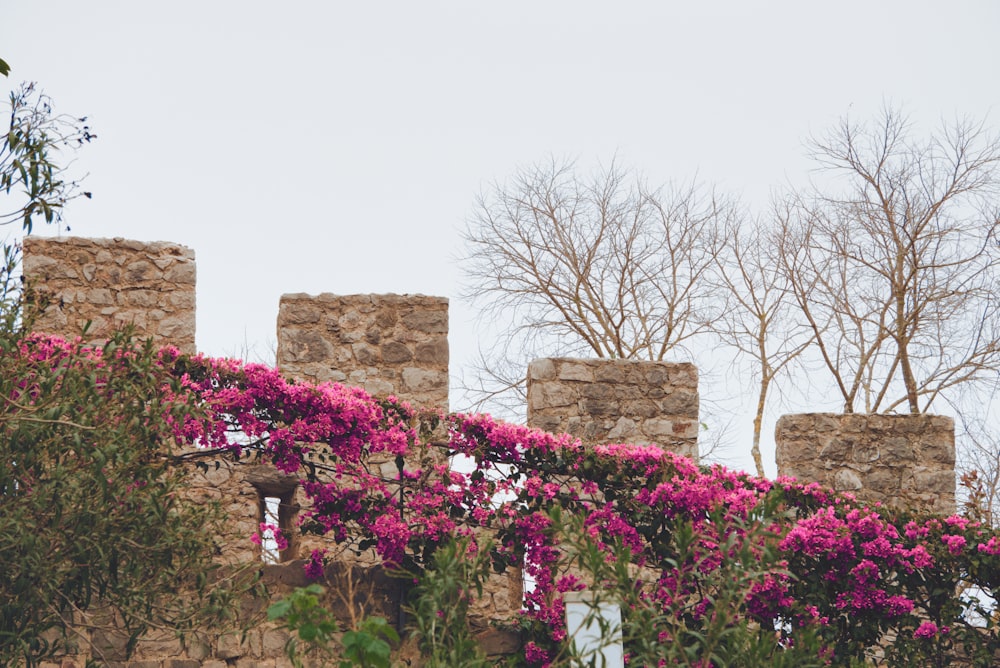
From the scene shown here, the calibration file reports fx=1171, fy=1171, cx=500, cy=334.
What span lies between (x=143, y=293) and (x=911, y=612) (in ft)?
16.8

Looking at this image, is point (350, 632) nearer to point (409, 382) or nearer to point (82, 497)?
point (82, 497)

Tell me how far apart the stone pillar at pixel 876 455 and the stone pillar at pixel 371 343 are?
→ 2.66 metres

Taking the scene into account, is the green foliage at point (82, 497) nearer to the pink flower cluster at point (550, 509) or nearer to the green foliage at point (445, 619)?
the green foliage at point (445, 619)

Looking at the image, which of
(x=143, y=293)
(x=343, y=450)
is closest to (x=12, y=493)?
(x=343, y=450)

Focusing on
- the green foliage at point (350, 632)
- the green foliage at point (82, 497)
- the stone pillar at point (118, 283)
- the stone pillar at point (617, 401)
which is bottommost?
the green foliage at point (350, 632)

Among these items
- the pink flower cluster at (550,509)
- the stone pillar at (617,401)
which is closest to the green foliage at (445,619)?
the pink flower cluster at (550,509)

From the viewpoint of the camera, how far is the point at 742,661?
3.88 metres

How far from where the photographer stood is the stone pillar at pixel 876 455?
28.1 feet

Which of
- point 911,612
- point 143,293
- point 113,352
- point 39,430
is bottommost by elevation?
point 911,612

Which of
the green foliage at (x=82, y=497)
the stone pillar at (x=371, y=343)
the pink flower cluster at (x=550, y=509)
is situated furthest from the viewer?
the stone pillar at (x=371, y=343)

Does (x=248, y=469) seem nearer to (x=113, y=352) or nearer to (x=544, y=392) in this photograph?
(x=544, y=392)

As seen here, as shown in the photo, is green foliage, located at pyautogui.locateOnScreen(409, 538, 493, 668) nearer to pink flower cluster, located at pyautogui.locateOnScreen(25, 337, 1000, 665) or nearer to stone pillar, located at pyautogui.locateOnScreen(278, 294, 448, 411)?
pink flower cluster, located at pyautogui.locateOnScreen(25, 337, 1000, 665)

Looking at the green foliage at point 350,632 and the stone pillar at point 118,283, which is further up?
the stone pillar at point 118,283

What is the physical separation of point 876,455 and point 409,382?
3503 millimetres
